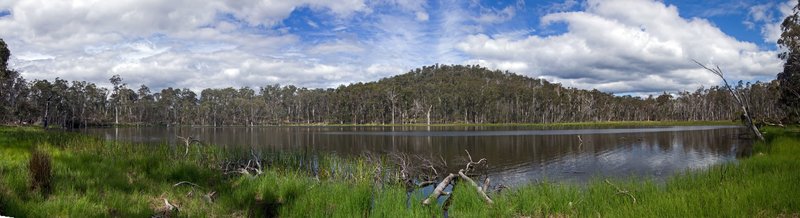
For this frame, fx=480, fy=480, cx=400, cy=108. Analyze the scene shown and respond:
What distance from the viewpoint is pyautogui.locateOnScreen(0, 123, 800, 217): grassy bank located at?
7.81m

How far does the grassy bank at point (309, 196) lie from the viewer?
307 inches

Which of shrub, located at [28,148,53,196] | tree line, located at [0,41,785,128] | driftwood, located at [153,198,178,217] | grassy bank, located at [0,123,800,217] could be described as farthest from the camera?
tree line, located at [0,41,785,128]

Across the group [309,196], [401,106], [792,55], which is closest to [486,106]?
[401,106]

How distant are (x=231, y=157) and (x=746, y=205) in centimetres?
1860

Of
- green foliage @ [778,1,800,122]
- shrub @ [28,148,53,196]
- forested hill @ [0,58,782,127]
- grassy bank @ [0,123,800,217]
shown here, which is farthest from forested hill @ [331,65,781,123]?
shrub @ [28,148,53,196]

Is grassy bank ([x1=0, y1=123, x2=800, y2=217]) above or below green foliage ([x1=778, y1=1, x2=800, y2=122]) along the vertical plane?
below

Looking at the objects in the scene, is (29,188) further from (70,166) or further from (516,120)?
(516,120)

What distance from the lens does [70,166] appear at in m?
11.1

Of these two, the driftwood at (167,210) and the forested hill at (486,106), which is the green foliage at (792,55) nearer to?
the driftwood at (167,210)

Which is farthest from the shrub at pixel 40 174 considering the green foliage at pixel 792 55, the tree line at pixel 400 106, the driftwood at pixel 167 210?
the tree line at pixel 400 106

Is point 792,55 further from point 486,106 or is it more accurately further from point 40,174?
point 486,106

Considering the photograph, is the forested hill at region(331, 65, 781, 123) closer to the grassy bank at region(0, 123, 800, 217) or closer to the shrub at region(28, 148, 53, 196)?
the grassy bank at region(0, 123, 800, 217)

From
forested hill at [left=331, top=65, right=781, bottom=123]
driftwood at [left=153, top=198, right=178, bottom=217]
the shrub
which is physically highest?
forested hill at [left=331, top=65, right=781, bottom=123]

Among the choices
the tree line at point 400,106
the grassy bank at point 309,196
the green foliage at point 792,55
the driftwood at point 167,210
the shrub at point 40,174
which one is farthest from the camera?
the tree line at point 400,106
